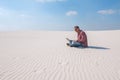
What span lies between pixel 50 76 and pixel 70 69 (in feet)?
3.33

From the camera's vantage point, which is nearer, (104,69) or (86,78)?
(86,78)

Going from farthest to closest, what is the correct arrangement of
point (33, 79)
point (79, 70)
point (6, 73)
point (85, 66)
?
point (85, 66) → point (79, 70) → point (6, 73) → point (33, 79)

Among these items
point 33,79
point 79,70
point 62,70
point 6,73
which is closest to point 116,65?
point 79,70

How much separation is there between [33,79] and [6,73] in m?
1.15

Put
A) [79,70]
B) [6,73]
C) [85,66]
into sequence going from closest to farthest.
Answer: [6,73]
[79,70]
[85,66]

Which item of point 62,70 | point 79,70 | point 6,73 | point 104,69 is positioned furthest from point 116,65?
point 6,73

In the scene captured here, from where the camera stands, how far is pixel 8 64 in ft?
21.7

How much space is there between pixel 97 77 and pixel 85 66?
129 cm

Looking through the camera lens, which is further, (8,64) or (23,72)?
(8,64)

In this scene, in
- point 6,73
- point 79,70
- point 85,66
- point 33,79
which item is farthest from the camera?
point 85,66

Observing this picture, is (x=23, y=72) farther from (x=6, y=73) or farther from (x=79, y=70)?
(x=79, y=70)

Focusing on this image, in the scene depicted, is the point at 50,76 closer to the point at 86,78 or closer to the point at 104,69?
the point at 86,78

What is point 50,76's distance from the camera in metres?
5.16

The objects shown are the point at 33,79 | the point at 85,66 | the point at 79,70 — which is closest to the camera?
the point at 33,79
